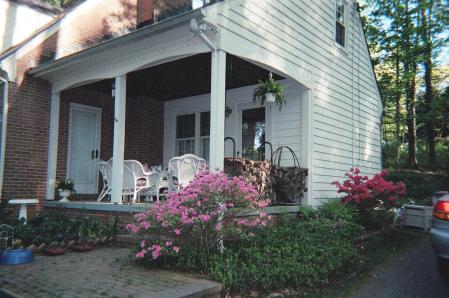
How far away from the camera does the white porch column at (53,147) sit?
8.23 m

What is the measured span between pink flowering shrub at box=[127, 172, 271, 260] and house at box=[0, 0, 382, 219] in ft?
2.62

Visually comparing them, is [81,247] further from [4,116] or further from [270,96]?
[270,96]

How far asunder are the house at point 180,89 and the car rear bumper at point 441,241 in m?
2.89

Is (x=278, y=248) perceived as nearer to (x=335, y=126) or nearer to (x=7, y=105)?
(x=335, y=126)

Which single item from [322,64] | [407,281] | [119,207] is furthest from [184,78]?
[407,281]

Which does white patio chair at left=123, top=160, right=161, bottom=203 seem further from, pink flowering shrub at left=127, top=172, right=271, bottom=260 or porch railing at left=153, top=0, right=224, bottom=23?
porch railing at left=153, top=0, right=224, bottom=23

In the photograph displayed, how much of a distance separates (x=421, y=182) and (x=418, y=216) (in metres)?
7.58

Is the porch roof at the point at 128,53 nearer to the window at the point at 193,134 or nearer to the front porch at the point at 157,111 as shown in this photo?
the front porch at the point at 157,111

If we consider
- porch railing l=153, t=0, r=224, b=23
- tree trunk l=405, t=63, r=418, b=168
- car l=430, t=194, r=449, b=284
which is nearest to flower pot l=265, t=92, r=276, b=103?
car l=430, t=194, r=449, b=284

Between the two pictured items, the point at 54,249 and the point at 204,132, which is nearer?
the point at 54,249

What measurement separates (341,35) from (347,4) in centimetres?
105

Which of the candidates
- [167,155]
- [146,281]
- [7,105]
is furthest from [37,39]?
[146,281]

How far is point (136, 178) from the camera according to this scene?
7562 millimetres

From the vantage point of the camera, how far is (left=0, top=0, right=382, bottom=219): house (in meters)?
6.26
